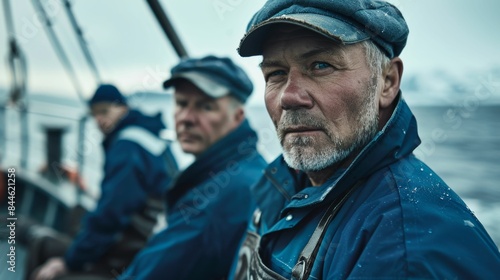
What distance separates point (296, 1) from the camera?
1.21m

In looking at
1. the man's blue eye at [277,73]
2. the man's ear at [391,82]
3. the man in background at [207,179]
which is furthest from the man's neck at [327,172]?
the man in background at [207,179]

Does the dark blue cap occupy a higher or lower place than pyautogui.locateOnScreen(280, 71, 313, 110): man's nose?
higher

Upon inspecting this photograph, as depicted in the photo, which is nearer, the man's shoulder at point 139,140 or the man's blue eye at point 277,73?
the man's blue eye at point 277,73

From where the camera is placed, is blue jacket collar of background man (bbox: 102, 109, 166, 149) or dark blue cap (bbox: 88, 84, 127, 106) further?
dark blue cap (bbox: 88, 84, 127, 106)

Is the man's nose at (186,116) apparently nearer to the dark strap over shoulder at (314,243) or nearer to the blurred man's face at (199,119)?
the blurred man's face at (199,119)

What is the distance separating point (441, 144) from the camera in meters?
4.85

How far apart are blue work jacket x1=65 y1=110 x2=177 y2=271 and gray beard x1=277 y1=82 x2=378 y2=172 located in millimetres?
1881

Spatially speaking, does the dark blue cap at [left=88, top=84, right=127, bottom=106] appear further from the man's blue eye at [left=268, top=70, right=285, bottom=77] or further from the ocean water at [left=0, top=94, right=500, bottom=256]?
the man's blue eye at [left=268, top=70, right=285, bottom=77]

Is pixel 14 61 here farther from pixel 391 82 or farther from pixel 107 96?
pixel 391 82

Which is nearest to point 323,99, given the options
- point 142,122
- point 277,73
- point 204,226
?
point 277,73

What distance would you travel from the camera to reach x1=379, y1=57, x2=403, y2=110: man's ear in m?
1.23

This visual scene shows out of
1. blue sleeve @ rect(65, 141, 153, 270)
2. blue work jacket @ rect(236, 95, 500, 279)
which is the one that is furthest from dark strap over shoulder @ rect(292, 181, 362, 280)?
blue sleeve @ rect(65, 141, 153, 270)

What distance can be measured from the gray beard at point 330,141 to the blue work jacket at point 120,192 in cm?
188

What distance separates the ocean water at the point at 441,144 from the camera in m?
2.89
